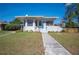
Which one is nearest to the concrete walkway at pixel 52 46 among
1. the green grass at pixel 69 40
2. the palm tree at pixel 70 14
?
the green grass at pixel 69 40

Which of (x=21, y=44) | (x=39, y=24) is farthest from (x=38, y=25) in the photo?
(x=21, y=44)

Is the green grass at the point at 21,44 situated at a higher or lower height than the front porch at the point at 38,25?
lower

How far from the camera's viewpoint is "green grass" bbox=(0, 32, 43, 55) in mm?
5191

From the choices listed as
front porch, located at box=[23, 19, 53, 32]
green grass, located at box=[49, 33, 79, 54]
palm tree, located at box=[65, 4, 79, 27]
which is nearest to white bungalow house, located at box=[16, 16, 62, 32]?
front porch, located at box=[23, 19, 53, 32]

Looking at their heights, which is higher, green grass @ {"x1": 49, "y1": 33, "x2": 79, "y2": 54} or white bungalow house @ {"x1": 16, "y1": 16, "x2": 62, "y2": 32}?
white bungalow house @ {"x1": 16, "y1": 16, "x2": 62, "y2": 32}

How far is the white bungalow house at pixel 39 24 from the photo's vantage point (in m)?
5.86

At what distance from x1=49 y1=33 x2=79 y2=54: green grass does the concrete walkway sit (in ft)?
0.46

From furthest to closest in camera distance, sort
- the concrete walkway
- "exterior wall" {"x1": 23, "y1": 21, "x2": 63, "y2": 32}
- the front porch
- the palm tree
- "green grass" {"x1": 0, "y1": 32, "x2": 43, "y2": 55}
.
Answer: the front porch < "exterior wall" {"x1": 23, "y1": 21, "x2": 63, "y2": 32} < the palm tree < "green grass" {"x1": 0, "y1": 32, "x2": 43, "y2": 55} < the concrete walkway

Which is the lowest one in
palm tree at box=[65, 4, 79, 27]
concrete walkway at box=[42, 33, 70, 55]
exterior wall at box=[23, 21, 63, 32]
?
concrete walkway at box=[42, 33, 70, 55]

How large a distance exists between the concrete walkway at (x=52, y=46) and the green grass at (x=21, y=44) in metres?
0.15

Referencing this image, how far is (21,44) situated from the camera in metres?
5.50

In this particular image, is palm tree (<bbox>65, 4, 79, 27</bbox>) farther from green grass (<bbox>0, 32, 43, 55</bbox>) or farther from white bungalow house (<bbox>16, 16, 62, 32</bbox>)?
green grass (<bbox>0, 32, 43, 55</bbox>)

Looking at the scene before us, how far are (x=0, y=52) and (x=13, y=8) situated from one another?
1.25 metres

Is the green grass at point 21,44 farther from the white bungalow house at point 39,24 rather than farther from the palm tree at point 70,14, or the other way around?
the palm tree at point 70,14
